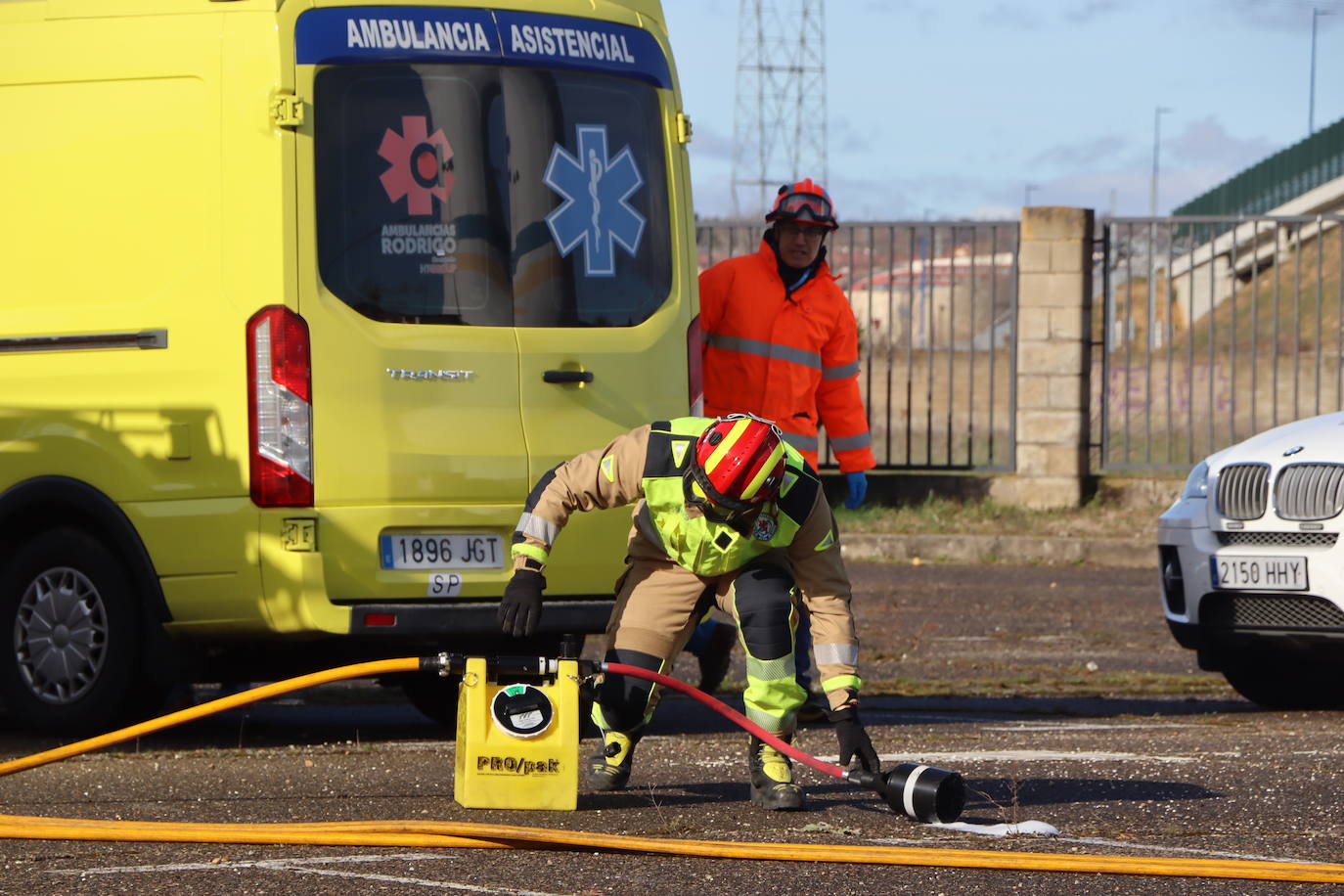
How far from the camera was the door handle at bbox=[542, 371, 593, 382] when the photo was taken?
7121mm

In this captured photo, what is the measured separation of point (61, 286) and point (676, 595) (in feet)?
8.72

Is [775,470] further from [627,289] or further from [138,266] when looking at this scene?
[138,266]

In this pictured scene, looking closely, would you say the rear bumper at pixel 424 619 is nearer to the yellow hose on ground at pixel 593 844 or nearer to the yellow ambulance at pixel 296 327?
the yellow ambulance at pixel 296 327

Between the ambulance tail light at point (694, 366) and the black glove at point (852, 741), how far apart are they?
2121 millimetres

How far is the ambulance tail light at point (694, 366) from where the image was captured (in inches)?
298

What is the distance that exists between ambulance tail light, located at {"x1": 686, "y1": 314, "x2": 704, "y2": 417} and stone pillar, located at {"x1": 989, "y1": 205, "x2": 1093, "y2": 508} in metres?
8.17

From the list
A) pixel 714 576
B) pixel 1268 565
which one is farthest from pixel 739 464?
pixel 1268 565

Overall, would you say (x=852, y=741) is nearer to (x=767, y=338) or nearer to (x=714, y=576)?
(x=714, y=576)

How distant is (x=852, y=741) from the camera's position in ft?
18.3

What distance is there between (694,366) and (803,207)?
96 centimetres

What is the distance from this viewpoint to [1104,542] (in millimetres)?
14586

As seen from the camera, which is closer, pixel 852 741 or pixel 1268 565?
pixel 852 741

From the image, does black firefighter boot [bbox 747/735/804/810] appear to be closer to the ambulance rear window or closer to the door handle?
the door handle

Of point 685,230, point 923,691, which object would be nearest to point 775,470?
point 685,230
